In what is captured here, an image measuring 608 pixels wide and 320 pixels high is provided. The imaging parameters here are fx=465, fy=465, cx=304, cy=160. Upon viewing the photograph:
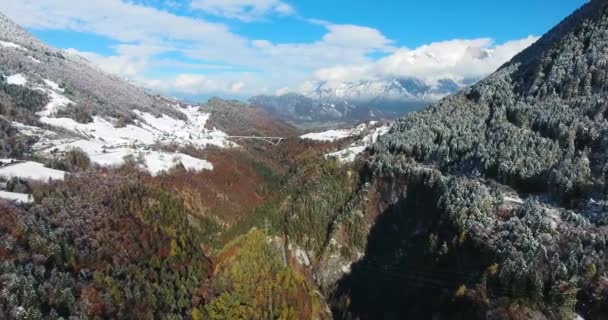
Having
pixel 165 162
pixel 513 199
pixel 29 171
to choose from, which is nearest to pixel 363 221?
pixel 513 199

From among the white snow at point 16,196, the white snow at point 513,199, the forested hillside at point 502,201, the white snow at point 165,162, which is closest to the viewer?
the forested hillside at point 502,201

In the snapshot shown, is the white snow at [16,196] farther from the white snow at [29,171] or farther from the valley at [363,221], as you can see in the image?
the white snow at [29,171]

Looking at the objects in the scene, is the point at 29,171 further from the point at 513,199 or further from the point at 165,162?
the point at 513,199

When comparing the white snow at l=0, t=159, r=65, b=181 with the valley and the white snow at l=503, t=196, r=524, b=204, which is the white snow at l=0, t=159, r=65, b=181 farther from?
the white snow at l=503, t=196, r=524, b=204

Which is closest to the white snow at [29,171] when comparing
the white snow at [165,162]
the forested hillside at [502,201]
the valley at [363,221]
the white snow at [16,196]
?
the valley at [363,221]

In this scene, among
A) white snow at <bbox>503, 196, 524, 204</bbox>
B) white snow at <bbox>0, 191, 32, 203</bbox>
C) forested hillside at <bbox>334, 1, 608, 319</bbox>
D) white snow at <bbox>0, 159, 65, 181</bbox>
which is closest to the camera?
forested hillside at <bbox>334, 1, 608, 319</bbox>

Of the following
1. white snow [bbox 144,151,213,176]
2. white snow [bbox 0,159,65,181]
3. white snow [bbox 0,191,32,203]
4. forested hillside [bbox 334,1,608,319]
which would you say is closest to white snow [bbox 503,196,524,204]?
forested hillside [bbox 334,1,608,319]
